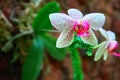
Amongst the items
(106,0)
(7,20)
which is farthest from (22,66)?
(106,0)

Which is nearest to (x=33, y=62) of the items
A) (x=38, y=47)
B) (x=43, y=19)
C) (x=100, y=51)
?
(x=38, y=47)

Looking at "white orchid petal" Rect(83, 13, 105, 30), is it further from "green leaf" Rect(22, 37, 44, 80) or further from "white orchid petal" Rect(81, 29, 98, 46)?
"green leaf" Rect(22, 37, 44, 80)

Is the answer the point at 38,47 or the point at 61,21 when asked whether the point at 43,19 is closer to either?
the point at 38,47

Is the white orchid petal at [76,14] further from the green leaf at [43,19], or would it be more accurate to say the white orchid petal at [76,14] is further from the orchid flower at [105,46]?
the green leaf at [43,19]

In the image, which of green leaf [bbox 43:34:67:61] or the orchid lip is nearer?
the orchid lip

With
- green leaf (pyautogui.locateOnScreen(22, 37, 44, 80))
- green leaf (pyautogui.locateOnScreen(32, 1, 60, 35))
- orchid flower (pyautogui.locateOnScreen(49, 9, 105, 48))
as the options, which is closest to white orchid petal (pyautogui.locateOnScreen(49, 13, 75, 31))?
orchid flower (pyautogui.locateOnScreen(49, 9, 105, 48))

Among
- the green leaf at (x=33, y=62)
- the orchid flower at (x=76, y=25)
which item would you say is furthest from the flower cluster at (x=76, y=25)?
the green leaf at (x=33, y=62)
